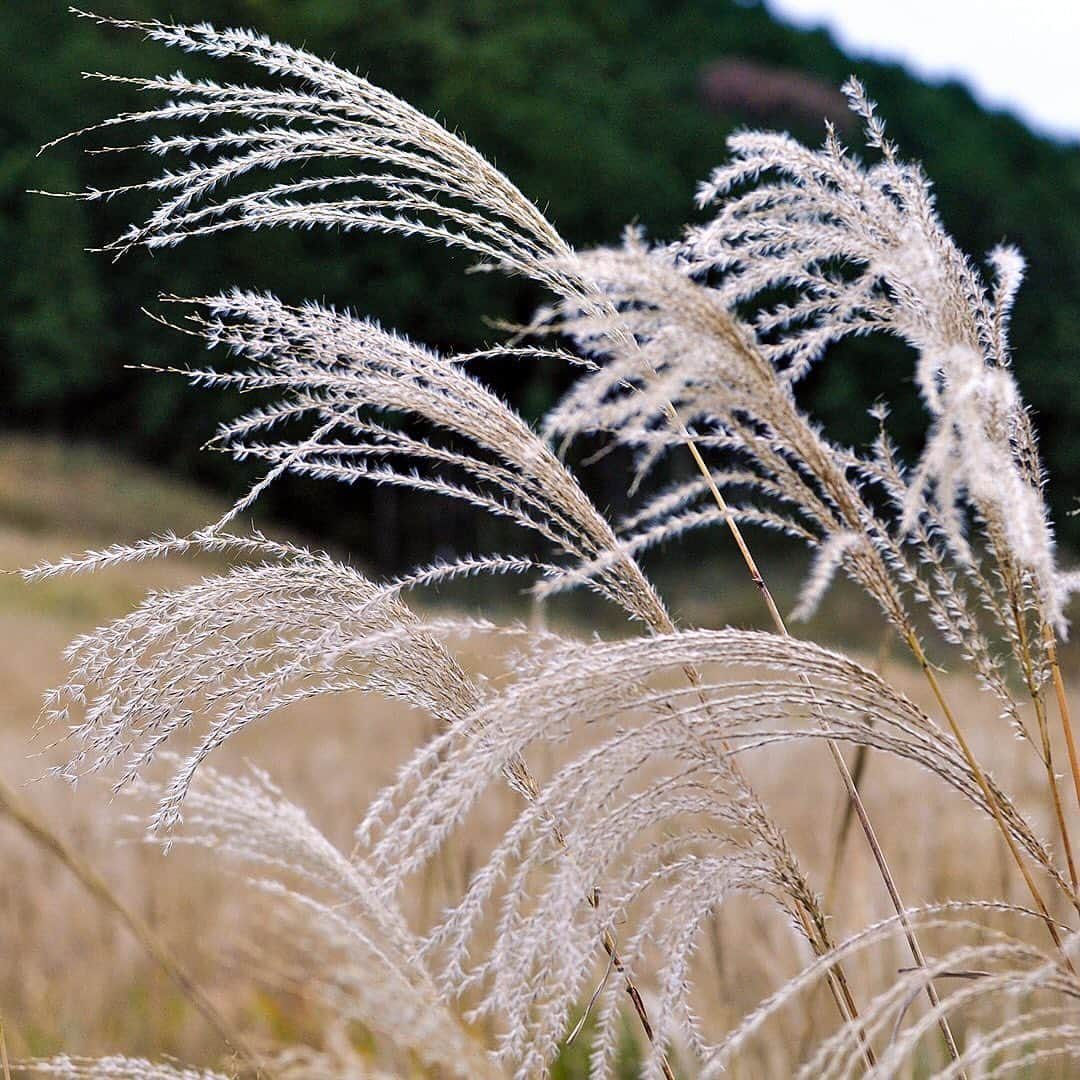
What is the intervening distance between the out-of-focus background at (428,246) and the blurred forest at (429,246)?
0.24 feet

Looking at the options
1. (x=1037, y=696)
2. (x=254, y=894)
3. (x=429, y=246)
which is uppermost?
(x=429, y=246)

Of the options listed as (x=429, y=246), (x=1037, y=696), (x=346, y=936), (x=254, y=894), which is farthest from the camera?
(x=429, y=246)

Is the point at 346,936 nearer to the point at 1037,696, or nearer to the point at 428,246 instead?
the point at 1037,696

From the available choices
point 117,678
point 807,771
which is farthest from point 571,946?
point 807,771

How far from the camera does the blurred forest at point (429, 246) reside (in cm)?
2320

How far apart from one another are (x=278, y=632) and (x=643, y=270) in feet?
1.51

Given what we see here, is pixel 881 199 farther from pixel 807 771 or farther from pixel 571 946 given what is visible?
pixel 807 771

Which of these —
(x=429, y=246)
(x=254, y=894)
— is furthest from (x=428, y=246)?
(x=254, y=894)

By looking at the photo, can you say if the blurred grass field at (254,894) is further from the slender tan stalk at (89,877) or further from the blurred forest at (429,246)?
the blurred forest at (429,246)

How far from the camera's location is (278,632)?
99 centimetres

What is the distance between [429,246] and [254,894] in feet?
79.2

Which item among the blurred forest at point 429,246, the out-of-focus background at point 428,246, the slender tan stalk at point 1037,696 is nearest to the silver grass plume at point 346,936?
the slender tan stalk at point 1037,696

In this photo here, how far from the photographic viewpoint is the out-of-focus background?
22469 millimetres

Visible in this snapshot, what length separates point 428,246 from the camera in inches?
990
